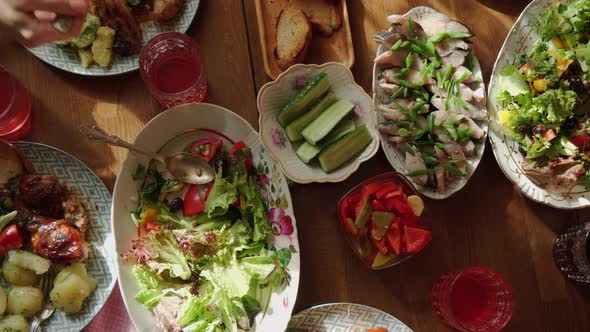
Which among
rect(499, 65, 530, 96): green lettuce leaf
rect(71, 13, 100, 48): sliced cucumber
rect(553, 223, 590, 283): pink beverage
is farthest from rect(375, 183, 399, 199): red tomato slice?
rect(71, 13, 100, 48): sliced cucumber

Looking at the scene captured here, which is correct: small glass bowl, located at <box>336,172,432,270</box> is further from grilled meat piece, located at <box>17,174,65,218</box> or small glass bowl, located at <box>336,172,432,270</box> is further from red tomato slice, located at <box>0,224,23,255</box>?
red tomato slice, located at <box>0,224,23,255</box>

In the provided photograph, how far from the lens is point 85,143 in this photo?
200cm

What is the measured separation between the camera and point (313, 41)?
6.87 ft

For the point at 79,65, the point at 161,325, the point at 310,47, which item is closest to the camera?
the point at 161,325

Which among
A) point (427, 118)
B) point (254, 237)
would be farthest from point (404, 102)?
point (254, 237)

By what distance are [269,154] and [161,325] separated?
2.26 ft

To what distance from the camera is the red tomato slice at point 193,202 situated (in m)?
1.95

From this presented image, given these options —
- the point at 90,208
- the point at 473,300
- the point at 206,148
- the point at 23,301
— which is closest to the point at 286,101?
the point at 206,148

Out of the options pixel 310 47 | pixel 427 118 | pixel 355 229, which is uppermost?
pixel 310 47

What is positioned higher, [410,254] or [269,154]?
[269,154]

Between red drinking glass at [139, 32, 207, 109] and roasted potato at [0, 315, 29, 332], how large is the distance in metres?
0.87

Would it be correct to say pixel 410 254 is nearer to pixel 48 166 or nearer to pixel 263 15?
pixel 263 15

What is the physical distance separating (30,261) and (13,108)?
53 centimetres

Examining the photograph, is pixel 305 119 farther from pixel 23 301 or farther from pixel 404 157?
pixel 23 301
